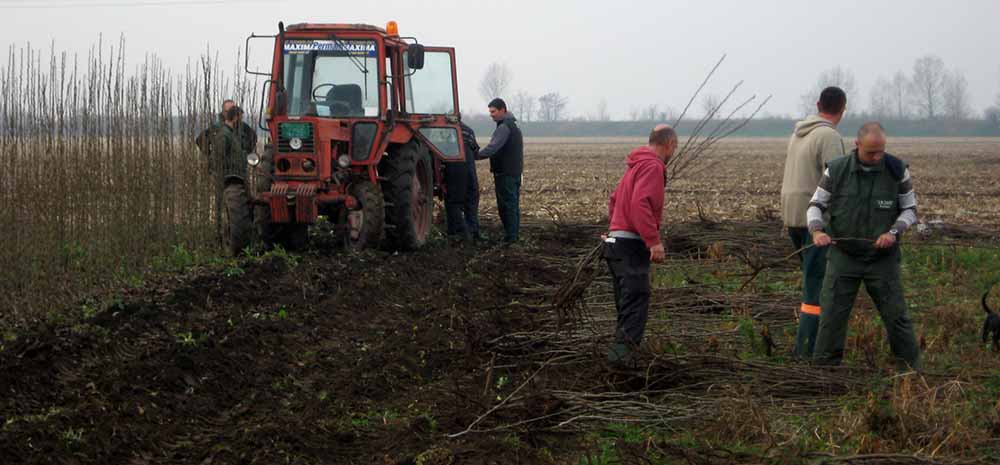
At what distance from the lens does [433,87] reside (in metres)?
13.3

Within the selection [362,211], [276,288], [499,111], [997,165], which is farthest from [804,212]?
Result: [997,165]

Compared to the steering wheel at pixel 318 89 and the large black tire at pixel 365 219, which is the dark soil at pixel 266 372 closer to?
the large black tire at pixel 365 219

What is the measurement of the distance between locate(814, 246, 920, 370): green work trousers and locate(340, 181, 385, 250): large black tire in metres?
5.56

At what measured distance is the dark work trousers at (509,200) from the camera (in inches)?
512

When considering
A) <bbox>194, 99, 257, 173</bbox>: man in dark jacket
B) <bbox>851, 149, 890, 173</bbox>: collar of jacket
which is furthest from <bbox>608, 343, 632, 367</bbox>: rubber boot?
<bbox>194, 99, 257, 173</bbox>: man in dark jacket

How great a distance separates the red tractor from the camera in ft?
36.3

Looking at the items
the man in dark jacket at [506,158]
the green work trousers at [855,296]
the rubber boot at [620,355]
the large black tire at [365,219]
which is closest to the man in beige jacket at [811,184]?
the green work trousers at [855,296]

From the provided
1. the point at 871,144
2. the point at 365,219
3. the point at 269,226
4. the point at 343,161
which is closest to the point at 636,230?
the point at 871,144

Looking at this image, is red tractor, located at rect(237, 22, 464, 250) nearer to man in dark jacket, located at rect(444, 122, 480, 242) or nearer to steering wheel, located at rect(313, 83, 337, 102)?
steering wheel, located at rect(313, 83, 337, 102)

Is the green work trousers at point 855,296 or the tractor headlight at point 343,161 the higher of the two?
the tractor headlight at point 343,161

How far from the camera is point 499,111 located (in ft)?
42.6

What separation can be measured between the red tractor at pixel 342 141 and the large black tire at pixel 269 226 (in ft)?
0.03

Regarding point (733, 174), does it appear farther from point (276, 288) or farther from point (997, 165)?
point (276, 288)

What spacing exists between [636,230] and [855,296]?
52.4 inches
